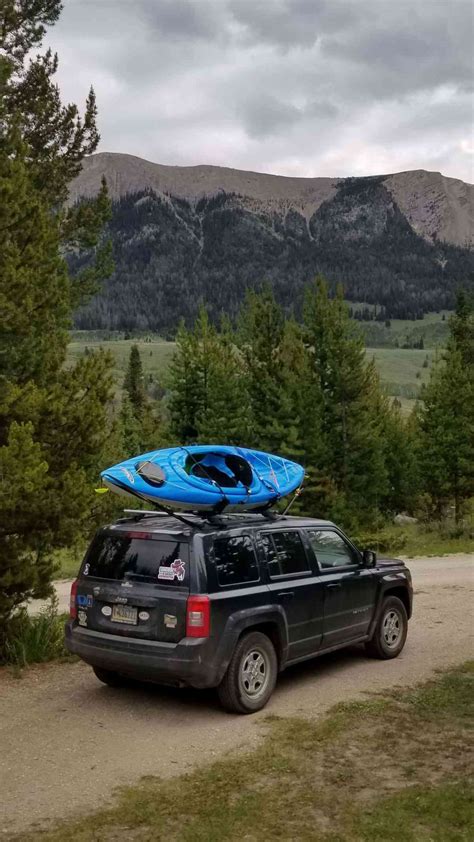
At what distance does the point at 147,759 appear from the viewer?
20.6ft

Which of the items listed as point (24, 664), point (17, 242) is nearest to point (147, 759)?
point (24, 664)

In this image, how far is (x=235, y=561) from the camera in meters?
7.50

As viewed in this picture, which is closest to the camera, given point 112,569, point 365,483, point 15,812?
point 15,812

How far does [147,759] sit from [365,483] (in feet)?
111

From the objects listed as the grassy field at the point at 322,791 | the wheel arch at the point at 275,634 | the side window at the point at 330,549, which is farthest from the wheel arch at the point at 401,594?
the grassy field at the point at 322,791

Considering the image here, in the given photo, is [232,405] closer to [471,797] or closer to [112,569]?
[112,569]

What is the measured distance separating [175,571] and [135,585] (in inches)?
19.4

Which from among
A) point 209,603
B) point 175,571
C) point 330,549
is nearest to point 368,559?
point 330,549

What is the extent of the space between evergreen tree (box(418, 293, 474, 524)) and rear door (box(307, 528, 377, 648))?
2680 cm

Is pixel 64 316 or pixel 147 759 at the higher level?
pixel 64 316

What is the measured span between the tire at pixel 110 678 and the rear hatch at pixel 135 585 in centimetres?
74

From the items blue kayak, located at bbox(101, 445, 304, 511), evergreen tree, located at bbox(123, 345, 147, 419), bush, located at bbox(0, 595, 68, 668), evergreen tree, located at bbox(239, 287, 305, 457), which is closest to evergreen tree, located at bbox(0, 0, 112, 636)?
bush, located at bbox(0, 595, 68, 668)

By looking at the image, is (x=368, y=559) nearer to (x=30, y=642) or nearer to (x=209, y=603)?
(x=209, y=603)

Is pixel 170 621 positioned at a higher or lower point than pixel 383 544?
higher
